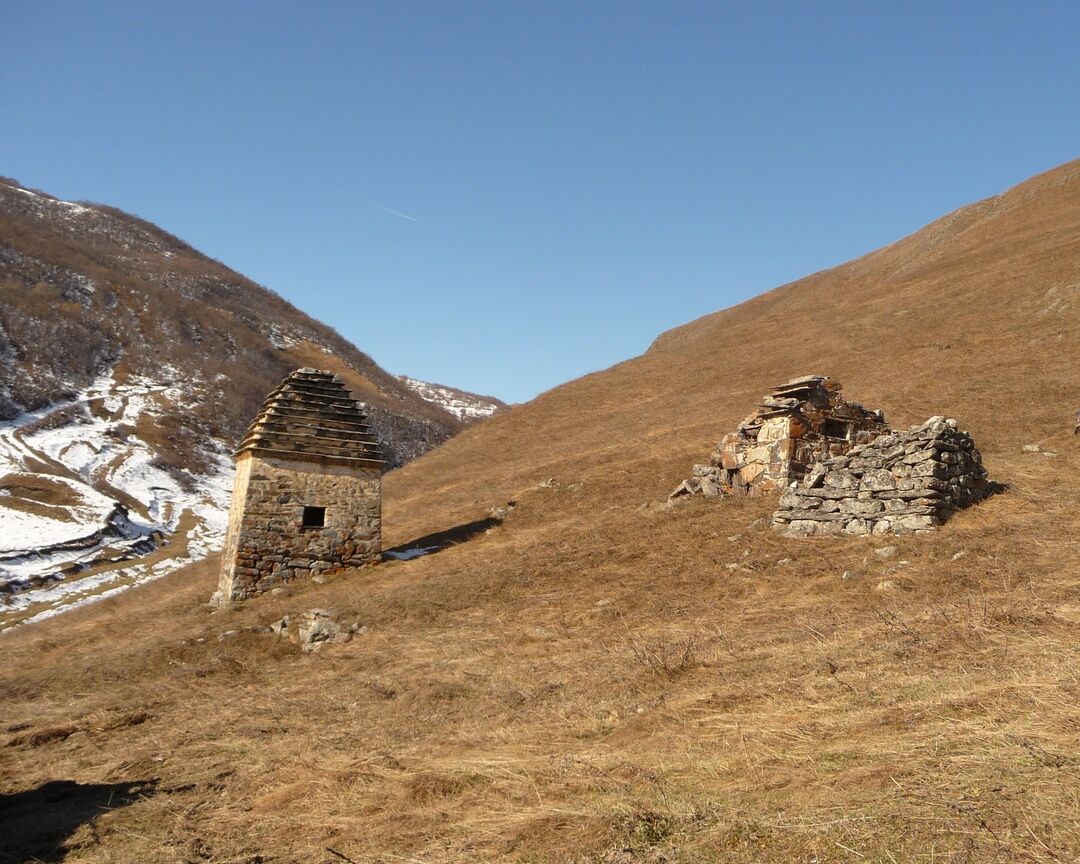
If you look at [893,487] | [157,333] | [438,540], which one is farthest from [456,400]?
[893,487]

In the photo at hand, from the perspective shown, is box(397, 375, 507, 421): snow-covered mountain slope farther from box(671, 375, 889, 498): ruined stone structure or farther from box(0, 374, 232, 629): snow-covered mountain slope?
box(671, 375, 889, 498): ruined stone structure

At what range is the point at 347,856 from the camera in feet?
15.2

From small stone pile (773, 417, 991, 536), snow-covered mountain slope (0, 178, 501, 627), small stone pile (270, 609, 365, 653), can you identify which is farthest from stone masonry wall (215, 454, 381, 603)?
snow-covered mountain slope (0, 178, 501, 627)

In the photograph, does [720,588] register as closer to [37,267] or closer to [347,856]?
[347,856]

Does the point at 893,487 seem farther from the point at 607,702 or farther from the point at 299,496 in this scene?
the point at 299,496

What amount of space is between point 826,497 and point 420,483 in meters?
18.9

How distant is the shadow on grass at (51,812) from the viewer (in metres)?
5.33

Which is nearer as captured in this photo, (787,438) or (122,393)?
(787,438)

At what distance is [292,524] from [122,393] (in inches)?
1703

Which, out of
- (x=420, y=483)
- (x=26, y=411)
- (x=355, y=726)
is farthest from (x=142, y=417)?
(x=355, y=726)

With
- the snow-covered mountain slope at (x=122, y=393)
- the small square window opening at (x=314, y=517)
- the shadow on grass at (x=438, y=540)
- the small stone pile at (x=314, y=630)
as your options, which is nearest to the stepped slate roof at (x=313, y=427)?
the small square window opening at (x=314, y=517)

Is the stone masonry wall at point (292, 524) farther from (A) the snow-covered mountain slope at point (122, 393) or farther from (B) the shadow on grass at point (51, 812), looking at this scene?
(A) the snow-covered mountain slope at point (122, 393)

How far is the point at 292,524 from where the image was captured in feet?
49.0

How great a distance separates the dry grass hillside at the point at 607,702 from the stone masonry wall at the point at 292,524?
68 cm
